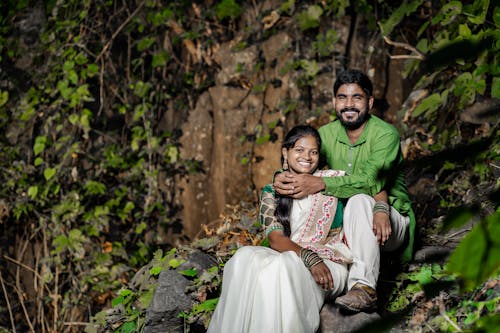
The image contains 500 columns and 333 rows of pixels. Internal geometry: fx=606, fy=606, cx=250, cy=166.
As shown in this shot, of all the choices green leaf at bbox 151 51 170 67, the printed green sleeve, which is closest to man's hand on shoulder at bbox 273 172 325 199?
the printed green sleeve

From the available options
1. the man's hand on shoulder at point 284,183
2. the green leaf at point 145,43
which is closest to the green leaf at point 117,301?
the man's hand on shoulder at point 284,183

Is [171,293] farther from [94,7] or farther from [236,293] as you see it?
[94,7]

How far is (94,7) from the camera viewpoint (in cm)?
580

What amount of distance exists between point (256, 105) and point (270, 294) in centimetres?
278

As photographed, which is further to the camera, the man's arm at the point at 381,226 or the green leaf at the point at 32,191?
the green leaf at the point at 32,191

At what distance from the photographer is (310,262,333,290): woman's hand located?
2877 mm

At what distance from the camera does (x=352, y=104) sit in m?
3.39

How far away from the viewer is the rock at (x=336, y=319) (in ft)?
9.57

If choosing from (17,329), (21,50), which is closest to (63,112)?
(21,50)

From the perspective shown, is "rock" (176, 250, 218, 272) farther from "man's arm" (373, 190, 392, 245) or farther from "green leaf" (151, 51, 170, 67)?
"green leaf" (151, 51, 170, 67)

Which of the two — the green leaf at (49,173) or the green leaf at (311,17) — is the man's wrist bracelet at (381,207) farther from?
the green leaf at (49,173)

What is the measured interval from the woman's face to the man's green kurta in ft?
0.36

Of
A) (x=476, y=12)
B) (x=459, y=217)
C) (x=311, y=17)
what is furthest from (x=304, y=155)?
(x=459, y=217)

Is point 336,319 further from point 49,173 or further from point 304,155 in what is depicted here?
point 49,173
